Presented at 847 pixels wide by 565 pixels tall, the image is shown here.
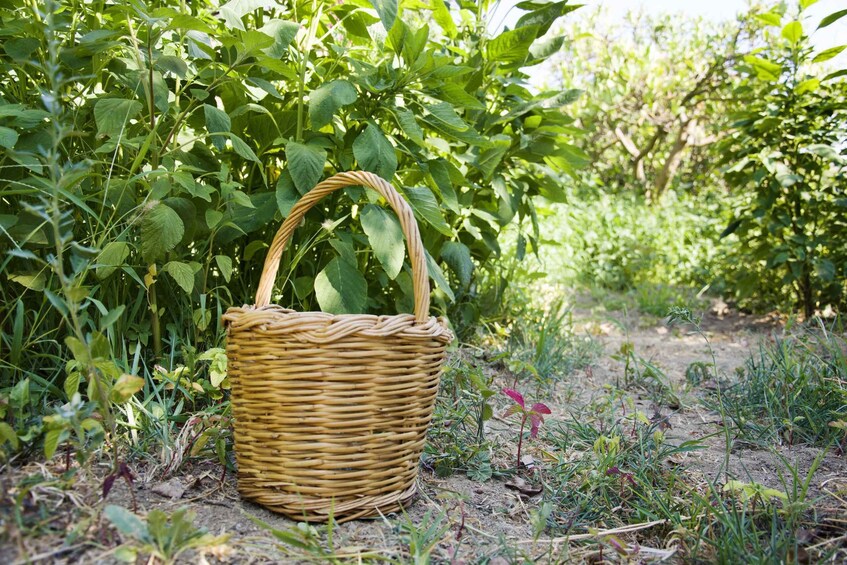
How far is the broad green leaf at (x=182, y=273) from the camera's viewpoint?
1.45 m

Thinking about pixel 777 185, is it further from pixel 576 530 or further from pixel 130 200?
pixel 130 200

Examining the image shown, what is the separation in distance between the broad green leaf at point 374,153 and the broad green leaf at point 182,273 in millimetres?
497

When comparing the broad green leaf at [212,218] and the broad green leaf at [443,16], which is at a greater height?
the broad green leaf at [443,16]

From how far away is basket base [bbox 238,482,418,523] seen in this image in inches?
49.8

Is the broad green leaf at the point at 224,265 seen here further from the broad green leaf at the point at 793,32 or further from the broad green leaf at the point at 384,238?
the broad green leaf at the point at 793,32

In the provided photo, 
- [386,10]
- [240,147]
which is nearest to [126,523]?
[240,147]

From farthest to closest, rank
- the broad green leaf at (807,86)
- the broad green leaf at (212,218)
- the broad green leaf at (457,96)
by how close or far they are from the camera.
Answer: the broad green leaf at (807,86) < the broad green leaf at (457,96) < the broad green leaf at (212,218)

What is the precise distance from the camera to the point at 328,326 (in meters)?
1.20

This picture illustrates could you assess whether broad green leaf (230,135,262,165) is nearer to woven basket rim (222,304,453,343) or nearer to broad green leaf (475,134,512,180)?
woven basket rim (222,304,453,343)

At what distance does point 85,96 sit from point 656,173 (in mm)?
7991

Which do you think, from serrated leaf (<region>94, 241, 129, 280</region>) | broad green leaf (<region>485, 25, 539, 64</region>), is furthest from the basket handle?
broad green leaf (<region>485, 25, 539, 64</region>)

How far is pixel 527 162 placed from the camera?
256 centimetres

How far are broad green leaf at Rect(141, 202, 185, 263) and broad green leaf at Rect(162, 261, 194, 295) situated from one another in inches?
2.3

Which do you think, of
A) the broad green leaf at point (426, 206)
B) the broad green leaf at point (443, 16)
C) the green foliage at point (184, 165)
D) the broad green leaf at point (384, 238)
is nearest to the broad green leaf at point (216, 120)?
the green foliage at point (184, 165)
